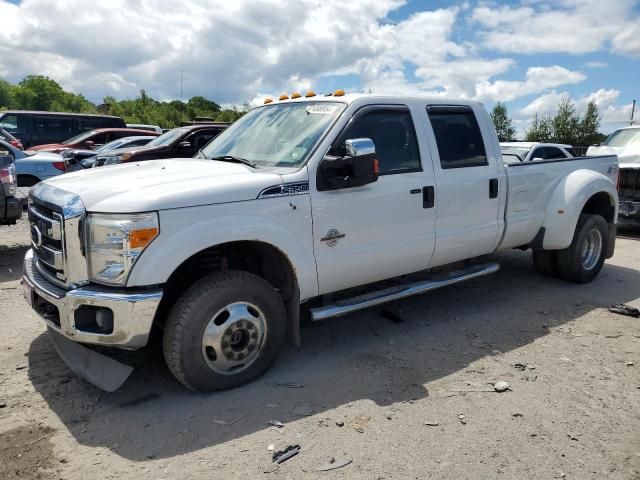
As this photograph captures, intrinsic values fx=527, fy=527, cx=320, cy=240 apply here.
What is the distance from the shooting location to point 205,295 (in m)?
3.34

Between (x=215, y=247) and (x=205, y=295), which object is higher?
(x=215, y=247)

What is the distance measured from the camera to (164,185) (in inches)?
131

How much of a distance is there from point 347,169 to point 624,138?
975 cm

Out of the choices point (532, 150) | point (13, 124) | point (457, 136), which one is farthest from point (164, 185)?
point (13, 124)

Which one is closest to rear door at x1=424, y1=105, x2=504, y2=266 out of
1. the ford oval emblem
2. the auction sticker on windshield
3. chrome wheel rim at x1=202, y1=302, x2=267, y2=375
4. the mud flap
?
the auction sticker on windshield

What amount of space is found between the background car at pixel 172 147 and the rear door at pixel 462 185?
625cm

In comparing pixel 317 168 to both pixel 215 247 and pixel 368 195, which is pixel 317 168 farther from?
pixel 215 247

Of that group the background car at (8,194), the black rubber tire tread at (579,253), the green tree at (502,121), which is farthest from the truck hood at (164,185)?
the green tree at (502,121)

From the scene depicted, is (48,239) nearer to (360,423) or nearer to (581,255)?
(360,423)

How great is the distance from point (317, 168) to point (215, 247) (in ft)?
2.96

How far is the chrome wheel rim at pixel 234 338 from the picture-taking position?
341cm

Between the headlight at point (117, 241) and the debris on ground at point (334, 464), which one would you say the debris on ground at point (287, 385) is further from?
the headlight at point (117, 241)

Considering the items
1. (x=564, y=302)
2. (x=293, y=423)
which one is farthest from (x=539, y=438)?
(x=564, y=302)

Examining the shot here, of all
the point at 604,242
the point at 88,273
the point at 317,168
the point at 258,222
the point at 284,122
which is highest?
the point at 284,122
